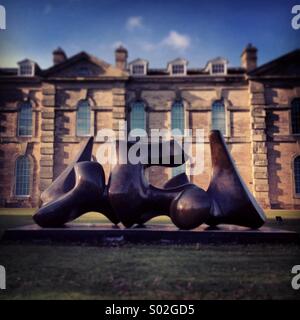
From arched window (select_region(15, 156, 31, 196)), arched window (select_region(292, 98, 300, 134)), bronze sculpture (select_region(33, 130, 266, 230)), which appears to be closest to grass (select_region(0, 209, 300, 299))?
bronze sculpture (select_region(33, 130, 266, 230))

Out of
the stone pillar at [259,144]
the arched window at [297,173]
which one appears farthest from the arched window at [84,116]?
the arched window at [297,173]

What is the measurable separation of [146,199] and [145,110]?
1623 centimetres

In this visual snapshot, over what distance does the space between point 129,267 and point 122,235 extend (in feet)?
6.84

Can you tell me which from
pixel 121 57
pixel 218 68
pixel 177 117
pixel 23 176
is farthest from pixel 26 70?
pixel 218 68

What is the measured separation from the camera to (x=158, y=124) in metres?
23.6

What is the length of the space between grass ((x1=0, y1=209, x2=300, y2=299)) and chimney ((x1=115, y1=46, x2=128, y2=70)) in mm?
19216

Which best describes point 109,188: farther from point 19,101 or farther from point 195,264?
point 19,101

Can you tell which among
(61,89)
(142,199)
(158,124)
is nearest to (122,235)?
(142,199)

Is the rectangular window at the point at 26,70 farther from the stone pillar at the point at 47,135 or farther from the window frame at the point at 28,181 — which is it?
the window frame at the point at 28,181

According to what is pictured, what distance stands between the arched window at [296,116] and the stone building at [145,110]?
7 cm

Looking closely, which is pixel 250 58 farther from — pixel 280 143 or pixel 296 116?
pixel 280 143

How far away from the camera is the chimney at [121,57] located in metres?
24.4

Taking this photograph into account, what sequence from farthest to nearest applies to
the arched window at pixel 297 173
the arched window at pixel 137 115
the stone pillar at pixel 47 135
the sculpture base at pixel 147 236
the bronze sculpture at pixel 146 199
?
the arched window at pixel 137 115 < the stone pillar at pixel 47 135 < the arched window at pixel 297 173 < the bronze sculpture at pixel 146 199 < the sculpture base at pixel 147 236

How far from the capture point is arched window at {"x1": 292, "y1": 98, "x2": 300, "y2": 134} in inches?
910
